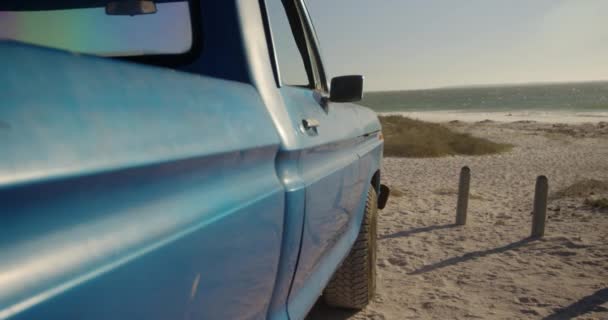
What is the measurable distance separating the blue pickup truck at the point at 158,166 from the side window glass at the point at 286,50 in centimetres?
4

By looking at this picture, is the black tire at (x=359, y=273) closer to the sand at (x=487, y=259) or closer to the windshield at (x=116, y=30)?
the sand at (x=487, y=259)

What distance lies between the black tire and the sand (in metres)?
0.22

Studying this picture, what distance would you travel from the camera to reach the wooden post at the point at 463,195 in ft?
24.8

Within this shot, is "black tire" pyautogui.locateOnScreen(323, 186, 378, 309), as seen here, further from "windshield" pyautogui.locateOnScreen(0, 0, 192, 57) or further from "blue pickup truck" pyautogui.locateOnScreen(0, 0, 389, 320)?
"windshield" pyautogui.locateOnScreen(0, 0, 192, 57)

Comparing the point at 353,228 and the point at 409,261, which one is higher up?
the point at 353,228

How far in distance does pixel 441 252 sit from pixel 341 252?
381 centimetres

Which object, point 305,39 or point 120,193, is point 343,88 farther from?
point 120,193

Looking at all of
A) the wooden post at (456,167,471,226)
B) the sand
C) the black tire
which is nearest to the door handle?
the black tire

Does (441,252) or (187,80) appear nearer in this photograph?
(187,80)

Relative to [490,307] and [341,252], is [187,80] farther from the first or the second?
[490,307]

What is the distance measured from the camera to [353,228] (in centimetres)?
301

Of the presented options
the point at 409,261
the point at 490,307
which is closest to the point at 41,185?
the point at 490,307

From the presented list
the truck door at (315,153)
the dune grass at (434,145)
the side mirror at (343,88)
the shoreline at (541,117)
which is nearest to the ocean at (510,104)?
the shoreline at (541,117)

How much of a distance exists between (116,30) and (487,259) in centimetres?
527
